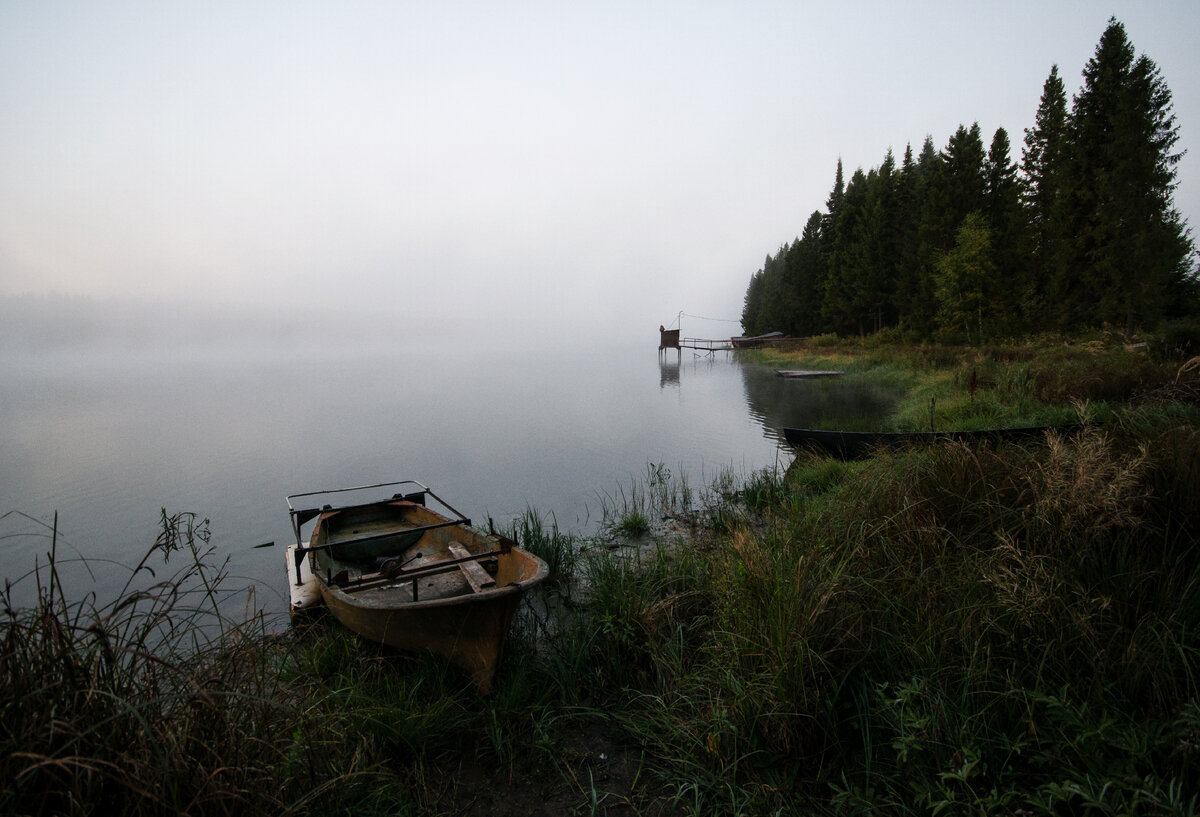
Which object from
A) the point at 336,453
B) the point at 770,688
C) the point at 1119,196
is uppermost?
the point at 1119,196

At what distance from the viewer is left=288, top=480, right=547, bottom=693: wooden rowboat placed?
13.3 ft

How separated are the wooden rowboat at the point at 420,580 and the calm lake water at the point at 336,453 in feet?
3.54

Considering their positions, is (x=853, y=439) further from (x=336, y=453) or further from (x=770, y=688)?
(x=336, y=453)

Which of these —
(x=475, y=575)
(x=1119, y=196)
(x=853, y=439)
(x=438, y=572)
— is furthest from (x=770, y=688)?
(x=1119, y=196)

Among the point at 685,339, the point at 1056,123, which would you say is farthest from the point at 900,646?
the point at 685,339

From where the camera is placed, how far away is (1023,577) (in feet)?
9.72

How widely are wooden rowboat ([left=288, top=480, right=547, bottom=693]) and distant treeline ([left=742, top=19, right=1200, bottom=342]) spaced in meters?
24.4

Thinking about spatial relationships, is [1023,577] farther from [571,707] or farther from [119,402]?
[119,402]

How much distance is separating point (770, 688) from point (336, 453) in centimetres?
1563

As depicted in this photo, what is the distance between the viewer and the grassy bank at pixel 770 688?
1878mm

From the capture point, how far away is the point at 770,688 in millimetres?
2932

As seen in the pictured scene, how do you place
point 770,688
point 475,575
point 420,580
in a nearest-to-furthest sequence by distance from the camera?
point 770,688, point 475,575, point 420,580

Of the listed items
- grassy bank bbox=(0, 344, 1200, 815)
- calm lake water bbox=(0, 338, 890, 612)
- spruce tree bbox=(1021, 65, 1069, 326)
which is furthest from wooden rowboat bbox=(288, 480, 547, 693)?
spruce tree bbox=(1021, 65, 1069, 326)

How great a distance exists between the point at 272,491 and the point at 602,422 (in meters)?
10.8
